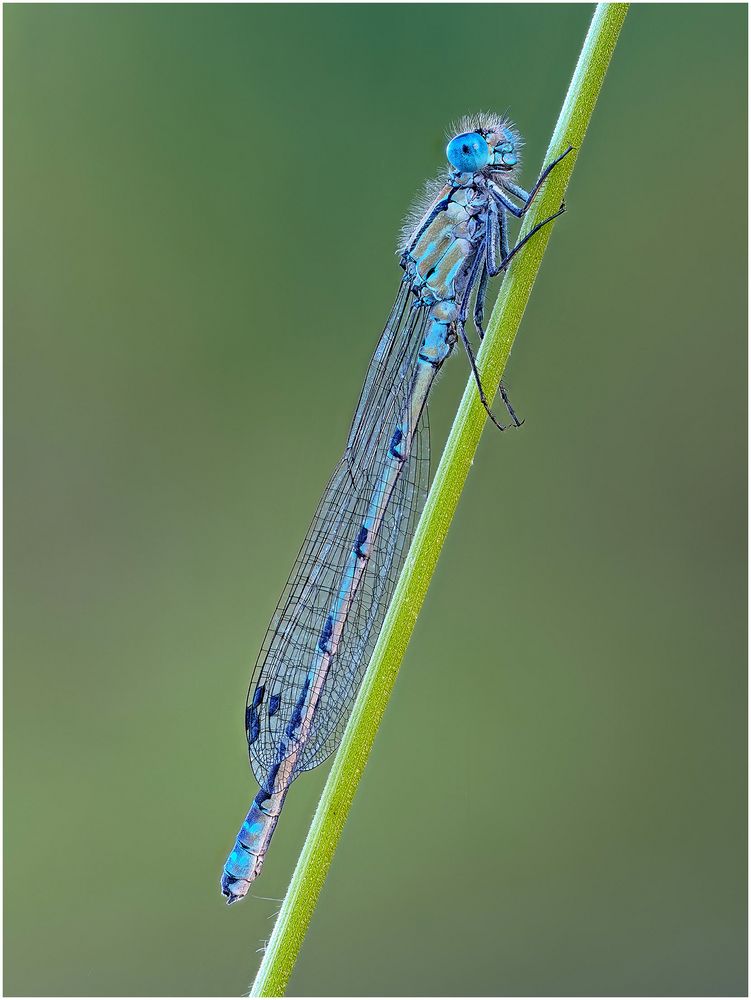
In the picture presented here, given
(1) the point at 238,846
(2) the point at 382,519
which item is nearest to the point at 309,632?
(2) the point at 382,519

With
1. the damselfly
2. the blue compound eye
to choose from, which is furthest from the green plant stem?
the blue compound eye

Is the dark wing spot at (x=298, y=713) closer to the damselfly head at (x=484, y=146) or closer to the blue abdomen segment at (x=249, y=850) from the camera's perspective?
the blue abdomen segment at (x=249, y=850)

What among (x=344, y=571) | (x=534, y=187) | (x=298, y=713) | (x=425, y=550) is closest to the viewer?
(x=425, y=550)

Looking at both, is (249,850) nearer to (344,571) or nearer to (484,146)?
(344,571)

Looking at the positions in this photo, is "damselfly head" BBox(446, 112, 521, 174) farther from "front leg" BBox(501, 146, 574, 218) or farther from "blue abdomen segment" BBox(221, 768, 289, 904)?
"blue abdomen segment" BBox(221, 768, 289, 904)

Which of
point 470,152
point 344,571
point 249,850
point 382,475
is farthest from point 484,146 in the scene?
point 249,850
